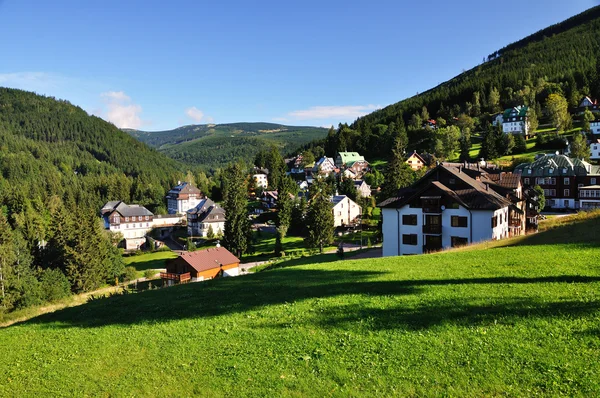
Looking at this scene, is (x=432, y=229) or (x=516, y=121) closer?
(x=432, y=229)

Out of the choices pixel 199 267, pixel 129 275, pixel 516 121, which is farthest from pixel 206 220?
pixel 516 121

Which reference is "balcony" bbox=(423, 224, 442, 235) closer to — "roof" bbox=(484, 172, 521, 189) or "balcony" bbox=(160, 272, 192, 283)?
"roof" bbox=(484, 172, 521, 189)

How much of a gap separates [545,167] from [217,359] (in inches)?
2813

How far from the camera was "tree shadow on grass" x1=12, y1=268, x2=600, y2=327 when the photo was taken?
1333 centimetres

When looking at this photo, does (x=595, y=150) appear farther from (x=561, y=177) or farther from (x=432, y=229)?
(x=432, y=229)

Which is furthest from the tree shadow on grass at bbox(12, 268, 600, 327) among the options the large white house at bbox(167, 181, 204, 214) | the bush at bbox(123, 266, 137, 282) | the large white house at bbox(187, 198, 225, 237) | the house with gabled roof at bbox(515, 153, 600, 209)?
the large white house at bbox(167, 181, 204, 214)

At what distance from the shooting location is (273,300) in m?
17.4

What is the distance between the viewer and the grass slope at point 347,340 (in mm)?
9547

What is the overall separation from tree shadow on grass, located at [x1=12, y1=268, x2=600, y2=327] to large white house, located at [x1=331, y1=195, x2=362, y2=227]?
52.9 metres

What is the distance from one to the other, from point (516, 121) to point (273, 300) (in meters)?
Result: 115

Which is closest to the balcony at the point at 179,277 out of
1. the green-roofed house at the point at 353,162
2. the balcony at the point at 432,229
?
the balcony at the point at 432,229

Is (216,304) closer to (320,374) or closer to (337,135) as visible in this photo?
(320,374)

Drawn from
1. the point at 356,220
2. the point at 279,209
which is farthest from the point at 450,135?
the point at 279,209

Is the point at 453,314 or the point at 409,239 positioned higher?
the point at 453,314
